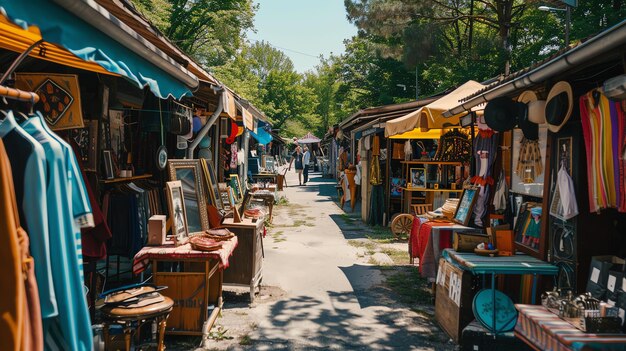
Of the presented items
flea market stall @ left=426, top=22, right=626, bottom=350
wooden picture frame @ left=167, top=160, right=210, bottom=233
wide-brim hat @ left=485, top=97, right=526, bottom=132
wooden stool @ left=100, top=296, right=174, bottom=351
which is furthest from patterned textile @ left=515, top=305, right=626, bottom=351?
wooden picture frame @ left=167, top=160, right=210, bottom=233

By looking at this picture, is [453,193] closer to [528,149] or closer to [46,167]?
[528,149]

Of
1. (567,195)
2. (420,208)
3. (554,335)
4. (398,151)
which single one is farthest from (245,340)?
(398,151)

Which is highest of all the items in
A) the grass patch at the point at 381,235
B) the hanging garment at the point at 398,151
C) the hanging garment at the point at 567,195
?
the hanging garment at the point at 398,151

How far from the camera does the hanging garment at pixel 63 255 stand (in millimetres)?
2199

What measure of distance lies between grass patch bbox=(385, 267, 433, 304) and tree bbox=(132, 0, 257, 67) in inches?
918

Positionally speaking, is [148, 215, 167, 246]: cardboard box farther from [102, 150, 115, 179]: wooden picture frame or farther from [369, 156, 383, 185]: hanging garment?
[369, 156, 383, 185]: hanging garment

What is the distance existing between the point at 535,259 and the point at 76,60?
4.89 meters

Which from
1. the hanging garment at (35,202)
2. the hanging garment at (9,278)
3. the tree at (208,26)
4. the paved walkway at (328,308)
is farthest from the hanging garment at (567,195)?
the tree at (208,26)

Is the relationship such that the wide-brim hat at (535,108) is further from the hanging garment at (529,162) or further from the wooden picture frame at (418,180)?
the wooden picture frame at (418,180)

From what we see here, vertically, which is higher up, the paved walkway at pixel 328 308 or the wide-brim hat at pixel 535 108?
the wide-brim hat at pixel 535 108

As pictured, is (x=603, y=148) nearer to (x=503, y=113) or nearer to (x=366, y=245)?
(x=503, y=113)

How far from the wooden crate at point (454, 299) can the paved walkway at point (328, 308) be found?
19 centimetres

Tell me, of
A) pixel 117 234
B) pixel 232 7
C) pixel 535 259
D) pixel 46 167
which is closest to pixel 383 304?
pixel 535 259

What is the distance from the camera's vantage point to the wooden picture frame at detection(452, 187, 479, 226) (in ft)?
22.4
